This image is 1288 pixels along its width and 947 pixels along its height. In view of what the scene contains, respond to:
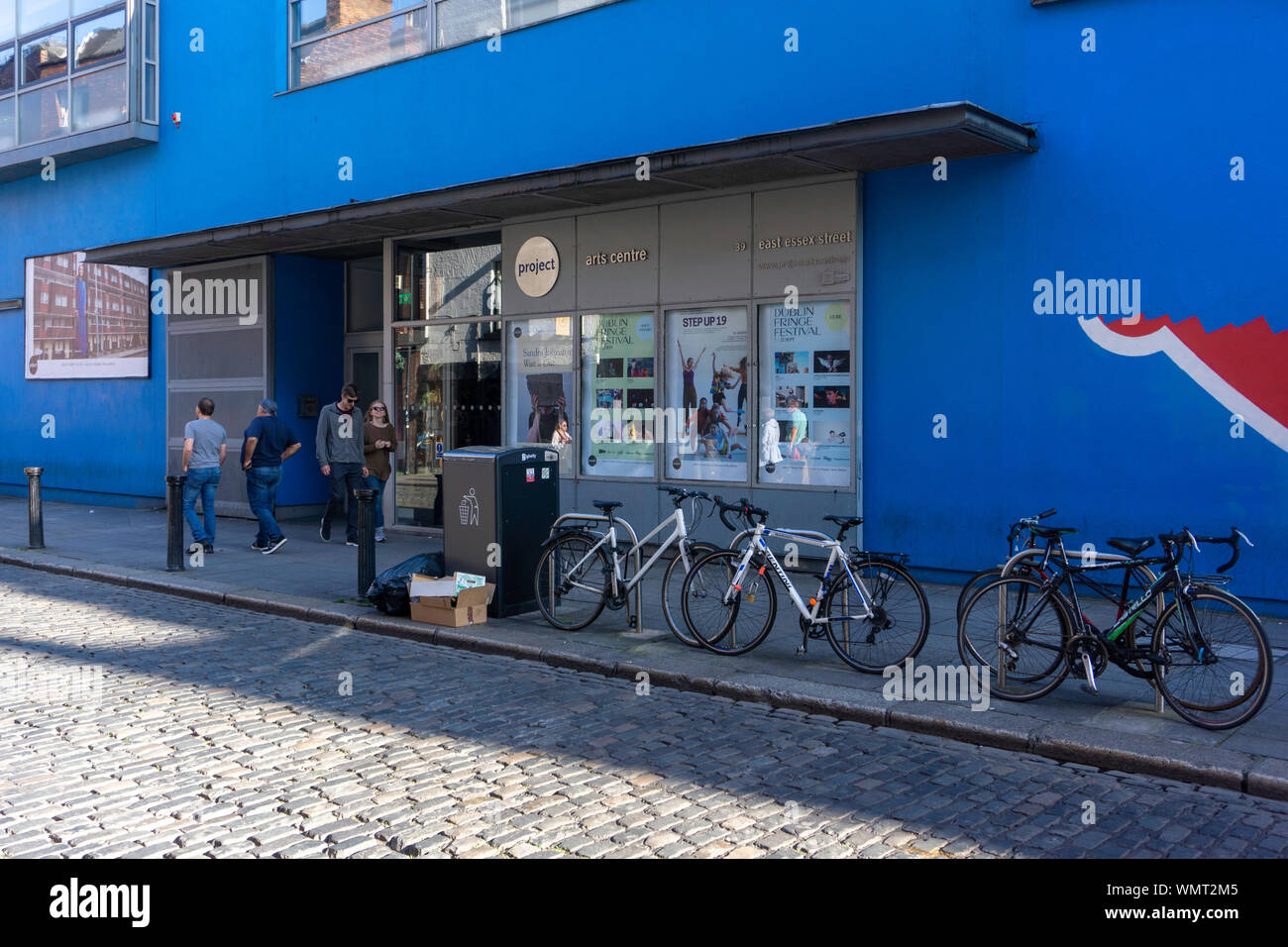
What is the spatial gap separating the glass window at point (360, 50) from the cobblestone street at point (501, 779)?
401 inches

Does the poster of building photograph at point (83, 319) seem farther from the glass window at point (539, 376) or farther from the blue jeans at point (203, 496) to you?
the glass window at point (539, 376)

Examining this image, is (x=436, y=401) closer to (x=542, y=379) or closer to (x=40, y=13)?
(x=542, y=379)

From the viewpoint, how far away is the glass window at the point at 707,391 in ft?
40.4

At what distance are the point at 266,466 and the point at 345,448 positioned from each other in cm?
95

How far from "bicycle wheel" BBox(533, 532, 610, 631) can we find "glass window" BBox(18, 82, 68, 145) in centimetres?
1582

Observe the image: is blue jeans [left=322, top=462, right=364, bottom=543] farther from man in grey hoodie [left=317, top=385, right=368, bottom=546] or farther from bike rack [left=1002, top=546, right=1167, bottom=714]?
bike rack [left=1002, top=546, right=1167, bottom=714]

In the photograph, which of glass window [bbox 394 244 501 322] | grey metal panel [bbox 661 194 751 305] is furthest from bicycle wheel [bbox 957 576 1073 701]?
glass window [bbox 394 244 501 322]

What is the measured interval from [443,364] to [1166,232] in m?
9.02

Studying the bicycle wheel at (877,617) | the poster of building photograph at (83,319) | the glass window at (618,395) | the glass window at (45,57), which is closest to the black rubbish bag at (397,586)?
the bicycle wheel at (877,617)

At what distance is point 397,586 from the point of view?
378 inches
